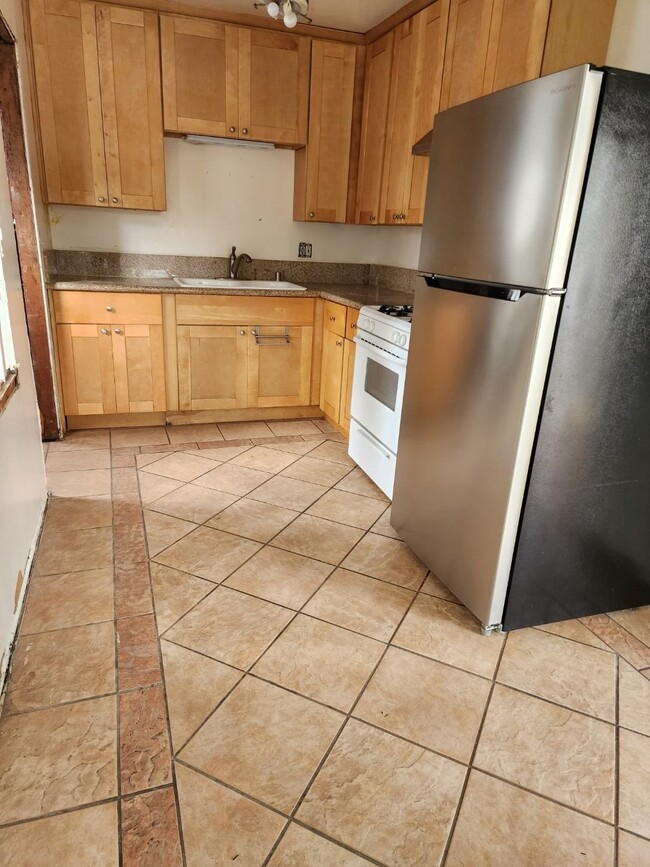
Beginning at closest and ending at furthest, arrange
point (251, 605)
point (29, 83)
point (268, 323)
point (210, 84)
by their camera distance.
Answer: point (251, 605) < point (29, 83) < point (210, 84) < point (268, 323)

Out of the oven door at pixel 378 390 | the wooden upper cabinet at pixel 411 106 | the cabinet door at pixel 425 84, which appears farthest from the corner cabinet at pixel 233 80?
the oven door at pixel 378 390

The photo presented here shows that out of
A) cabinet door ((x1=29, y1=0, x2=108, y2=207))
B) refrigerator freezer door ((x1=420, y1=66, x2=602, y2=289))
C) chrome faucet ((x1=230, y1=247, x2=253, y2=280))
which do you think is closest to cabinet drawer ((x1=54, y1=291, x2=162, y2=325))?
cabinet door ((x1=29, y1=0, x2=108, y2=207))

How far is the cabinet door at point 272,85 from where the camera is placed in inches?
133

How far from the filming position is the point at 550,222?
4.66 ft

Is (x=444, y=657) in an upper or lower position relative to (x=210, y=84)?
lower

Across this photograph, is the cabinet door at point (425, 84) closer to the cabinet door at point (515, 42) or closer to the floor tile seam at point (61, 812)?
the cabinet door at point (515, 42)

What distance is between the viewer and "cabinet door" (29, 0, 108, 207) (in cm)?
302

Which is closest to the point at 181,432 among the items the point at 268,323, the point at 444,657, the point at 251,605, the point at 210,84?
the point at 268,323

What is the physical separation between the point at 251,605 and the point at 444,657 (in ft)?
2.18

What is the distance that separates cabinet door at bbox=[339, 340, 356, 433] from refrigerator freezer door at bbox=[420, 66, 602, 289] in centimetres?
140

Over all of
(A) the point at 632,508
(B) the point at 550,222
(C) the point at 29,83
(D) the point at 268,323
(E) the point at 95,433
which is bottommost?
(E) the point at 95,433

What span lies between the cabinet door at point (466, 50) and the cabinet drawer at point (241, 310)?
1.42 m

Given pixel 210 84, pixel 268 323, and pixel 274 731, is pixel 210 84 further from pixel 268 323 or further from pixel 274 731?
pixel 274 731

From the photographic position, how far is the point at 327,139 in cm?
368
